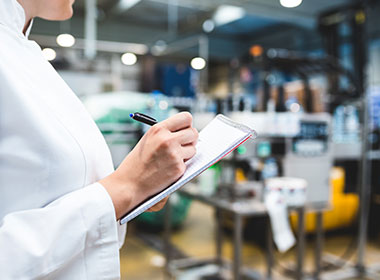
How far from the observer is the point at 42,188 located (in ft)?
1.90

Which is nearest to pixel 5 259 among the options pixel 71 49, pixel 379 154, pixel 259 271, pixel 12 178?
pixel 12 178

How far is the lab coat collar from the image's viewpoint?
23.8 inches

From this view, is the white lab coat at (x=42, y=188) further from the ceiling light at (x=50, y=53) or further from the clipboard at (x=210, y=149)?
the ceiling light at (x=50, y=53)

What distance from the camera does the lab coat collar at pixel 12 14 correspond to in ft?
1.99

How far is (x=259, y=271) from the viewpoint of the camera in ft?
10.3

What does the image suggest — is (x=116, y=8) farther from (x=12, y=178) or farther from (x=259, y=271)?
(x=12, y=178)

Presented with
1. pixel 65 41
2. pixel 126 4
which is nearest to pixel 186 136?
pixel 65 41

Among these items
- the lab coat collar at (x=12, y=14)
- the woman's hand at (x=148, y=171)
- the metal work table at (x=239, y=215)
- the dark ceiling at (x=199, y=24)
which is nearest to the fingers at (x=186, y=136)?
the woman's hand at (x=148, y=171)

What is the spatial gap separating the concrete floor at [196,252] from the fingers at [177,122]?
104 inches

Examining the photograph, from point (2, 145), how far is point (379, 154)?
11.5ft

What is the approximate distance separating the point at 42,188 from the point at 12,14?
1.04 ft

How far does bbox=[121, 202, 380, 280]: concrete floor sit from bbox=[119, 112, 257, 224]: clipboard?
2.53 metres

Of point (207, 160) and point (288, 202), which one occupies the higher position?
point (207, 160)

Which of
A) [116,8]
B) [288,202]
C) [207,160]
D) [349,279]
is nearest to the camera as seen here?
[207,160]
